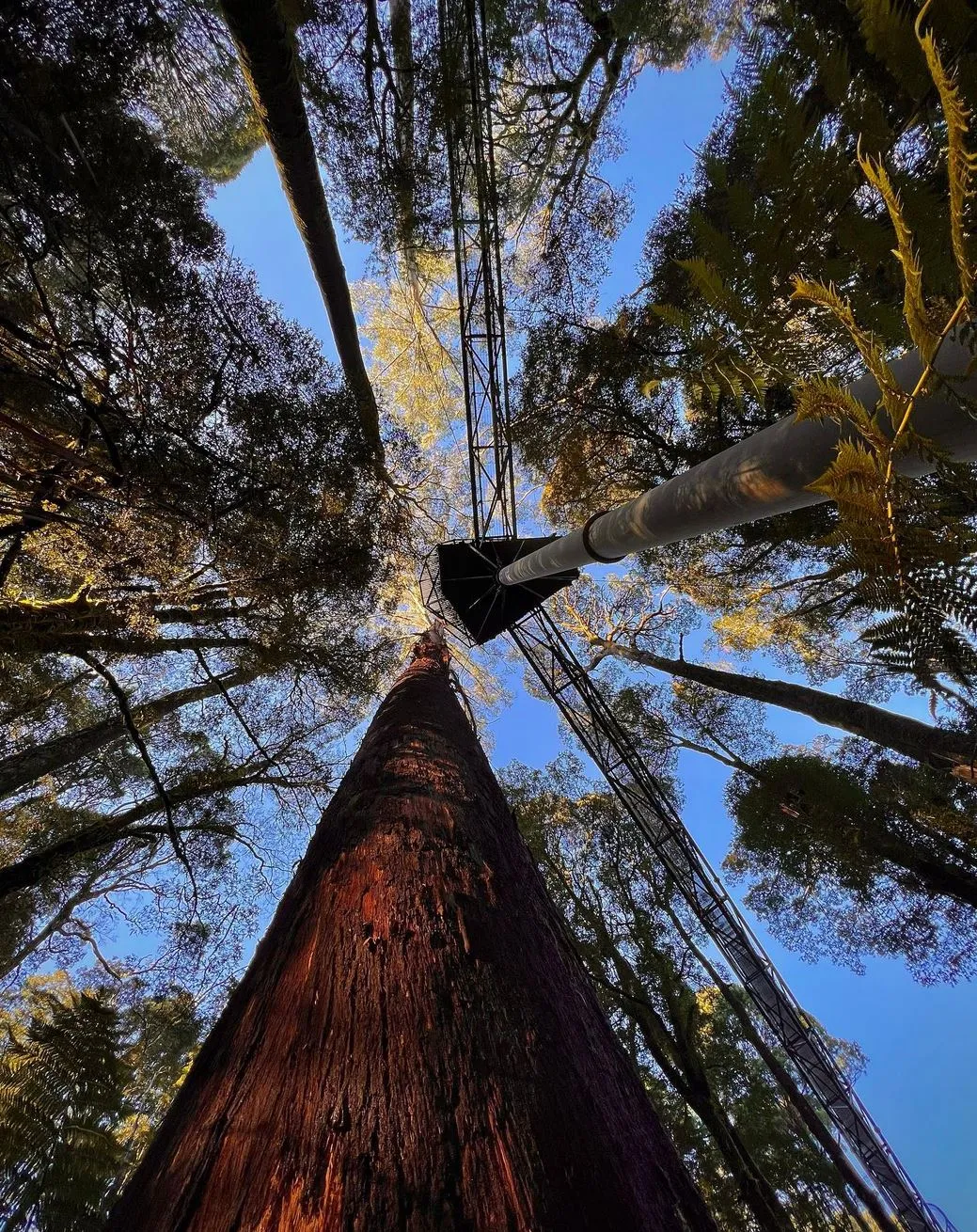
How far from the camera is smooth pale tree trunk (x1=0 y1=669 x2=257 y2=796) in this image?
18.2 feet

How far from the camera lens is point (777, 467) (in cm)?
168

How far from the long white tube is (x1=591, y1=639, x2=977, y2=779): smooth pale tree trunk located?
8.85 feet

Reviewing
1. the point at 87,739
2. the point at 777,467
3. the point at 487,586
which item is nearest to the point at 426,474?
the point at 487,586

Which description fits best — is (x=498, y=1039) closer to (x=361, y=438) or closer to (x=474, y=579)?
(x=361, y=438)

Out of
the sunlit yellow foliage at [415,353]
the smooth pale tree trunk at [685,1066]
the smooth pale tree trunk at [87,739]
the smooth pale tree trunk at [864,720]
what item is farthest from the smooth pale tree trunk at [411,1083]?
the sunlit yellow foliage at [415,353]

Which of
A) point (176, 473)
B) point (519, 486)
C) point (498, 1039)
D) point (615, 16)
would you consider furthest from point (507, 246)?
point (498, 1039)

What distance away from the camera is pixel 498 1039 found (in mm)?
1005

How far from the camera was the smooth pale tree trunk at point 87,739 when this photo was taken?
5.54 meters

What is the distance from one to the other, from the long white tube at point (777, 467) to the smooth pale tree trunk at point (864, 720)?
106 inches

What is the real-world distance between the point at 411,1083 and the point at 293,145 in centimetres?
616

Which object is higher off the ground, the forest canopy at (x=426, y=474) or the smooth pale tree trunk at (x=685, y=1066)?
the forest canopy at (x=426, y=474)

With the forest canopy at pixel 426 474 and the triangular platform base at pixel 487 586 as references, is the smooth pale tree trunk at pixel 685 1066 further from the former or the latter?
the triangular platform base at pixel 487 586

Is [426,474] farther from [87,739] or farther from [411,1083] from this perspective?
[411,1083]

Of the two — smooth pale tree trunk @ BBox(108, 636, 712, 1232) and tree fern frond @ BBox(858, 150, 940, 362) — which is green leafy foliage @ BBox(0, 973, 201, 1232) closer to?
smooth pale tree trunk @ BBox(108, 636, 712, 1232)
